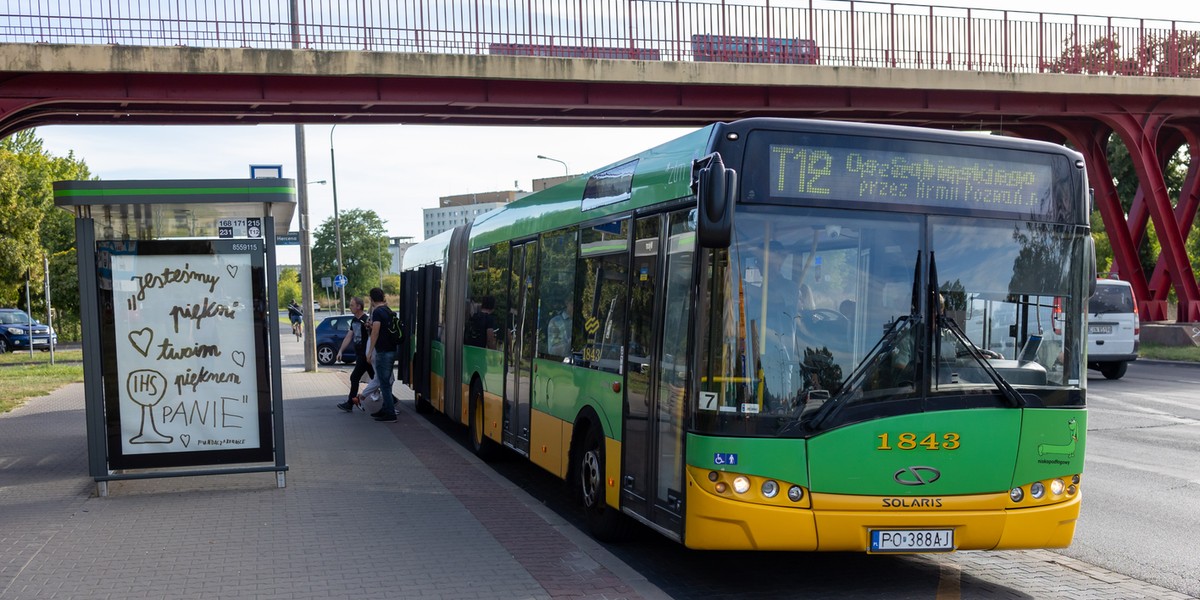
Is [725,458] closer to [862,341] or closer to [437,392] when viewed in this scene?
[862,341]

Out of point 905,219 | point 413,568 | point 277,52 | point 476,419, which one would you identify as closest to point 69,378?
point 277,52

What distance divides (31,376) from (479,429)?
1912 centimetres

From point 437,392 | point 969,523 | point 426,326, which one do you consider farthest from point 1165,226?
point 969,523

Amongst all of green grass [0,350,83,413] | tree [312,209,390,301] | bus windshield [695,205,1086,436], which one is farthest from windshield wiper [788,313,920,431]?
tree [312,209,390,301]

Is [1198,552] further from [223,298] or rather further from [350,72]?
[350,72]

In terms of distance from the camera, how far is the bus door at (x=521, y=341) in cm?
1018

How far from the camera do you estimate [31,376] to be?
27.1 meters

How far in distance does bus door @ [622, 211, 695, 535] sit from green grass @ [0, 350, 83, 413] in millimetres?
14696

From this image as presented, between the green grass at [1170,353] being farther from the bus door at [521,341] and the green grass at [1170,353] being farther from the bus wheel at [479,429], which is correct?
the bus door at [521,341]

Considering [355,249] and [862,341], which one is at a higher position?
[355,249]

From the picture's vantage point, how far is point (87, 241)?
9539mm

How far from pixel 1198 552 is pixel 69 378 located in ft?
80.2

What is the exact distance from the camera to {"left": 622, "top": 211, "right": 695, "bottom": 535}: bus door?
6613 millimetres

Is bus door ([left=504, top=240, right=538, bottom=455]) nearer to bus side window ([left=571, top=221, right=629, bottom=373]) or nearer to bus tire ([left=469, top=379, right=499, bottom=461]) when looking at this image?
bus tire ([left=469, top=379, right=499, bottom=461])
